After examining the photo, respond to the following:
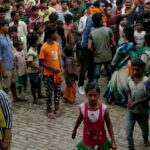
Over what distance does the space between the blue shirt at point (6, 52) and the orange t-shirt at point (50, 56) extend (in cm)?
74

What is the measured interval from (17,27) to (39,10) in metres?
2.66

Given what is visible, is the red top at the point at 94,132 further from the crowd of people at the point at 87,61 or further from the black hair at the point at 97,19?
the black hair at the point at 97,19

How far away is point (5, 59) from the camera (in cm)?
838

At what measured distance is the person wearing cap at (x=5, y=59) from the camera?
26.9ft

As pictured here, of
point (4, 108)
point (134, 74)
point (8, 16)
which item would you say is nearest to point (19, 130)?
point (134, 74)

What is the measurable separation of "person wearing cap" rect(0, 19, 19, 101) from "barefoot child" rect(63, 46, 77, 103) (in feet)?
3.46

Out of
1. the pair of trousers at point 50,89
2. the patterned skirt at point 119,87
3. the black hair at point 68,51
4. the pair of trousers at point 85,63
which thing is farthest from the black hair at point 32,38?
the patterned skirt at point 119,87

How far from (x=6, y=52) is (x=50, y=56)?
2.97 ft

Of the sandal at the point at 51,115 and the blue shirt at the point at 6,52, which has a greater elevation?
the blue shirt at the point at 6,52

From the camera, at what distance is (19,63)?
9016mm

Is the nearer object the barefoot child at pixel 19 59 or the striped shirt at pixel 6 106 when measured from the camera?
the striped shirt at pixel 6 106

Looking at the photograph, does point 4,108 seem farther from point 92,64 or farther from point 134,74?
point 92,64

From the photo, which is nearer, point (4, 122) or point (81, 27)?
point (4, 122)

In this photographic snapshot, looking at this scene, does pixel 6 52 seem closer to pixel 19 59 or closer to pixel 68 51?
pixel 19 59
